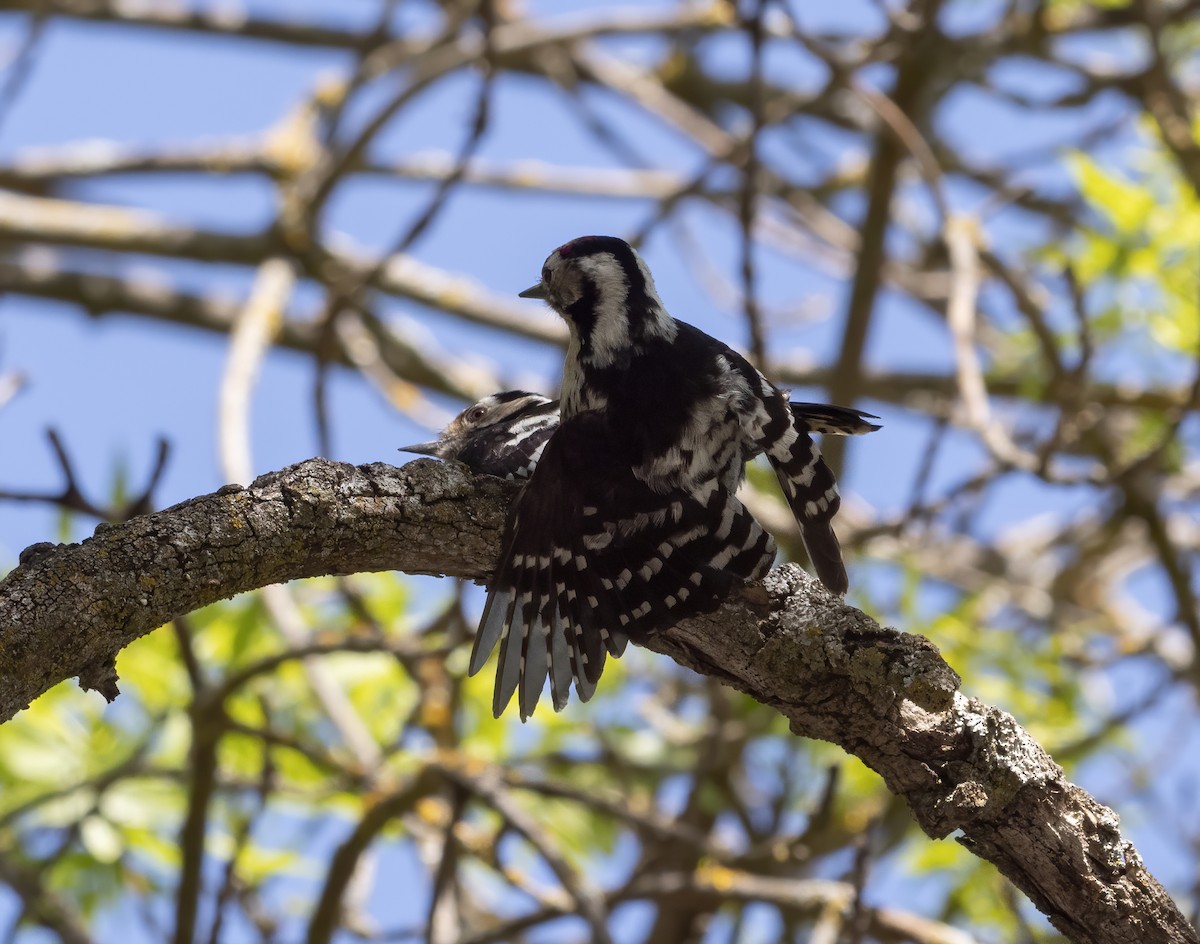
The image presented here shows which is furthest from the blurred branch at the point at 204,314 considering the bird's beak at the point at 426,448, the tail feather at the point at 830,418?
the tail feather at the point at 830,418

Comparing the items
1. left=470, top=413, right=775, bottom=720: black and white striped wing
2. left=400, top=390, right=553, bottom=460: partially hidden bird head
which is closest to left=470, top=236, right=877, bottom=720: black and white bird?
left=470, top=413, right=775, bottom=720: black and white striped wing

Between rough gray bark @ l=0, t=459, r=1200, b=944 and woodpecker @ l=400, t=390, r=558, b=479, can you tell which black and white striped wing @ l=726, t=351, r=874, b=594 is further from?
woodpecker @ l=400, t=390, r=558, b=479

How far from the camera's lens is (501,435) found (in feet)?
9.21

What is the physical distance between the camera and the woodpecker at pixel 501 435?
2.66 metres

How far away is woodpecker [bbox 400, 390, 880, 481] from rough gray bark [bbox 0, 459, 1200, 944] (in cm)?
37

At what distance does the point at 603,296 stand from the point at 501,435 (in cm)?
35

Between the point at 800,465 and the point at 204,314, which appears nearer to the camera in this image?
the point at 800,465

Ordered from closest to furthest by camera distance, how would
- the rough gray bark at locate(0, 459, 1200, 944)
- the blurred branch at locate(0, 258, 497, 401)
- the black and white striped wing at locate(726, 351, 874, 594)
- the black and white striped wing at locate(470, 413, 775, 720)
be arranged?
1. the rough gray bark at locate(0, 459, 1200, 944)
2. the black and white striped wing at locate(470, 413, 775, 720)
3. the black and white striped wing at locate(726, 351, 874, 594)
4. the blurred branch at locate(0, 258, 497, 401)

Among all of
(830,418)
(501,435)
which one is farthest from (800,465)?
(501,435)

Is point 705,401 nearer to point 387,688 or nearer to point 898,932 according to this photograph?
point 898,932

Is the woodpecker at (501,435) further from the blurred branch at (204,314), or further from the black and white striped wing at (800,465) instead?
the blurred branch at (204,314)

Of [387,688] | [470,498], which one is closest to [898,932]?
[470,498]

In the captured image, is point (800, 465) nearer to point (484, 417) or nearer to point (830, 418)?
point (830, 418)

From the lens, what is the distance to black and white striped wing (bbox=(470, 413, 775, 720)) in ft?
7.70
